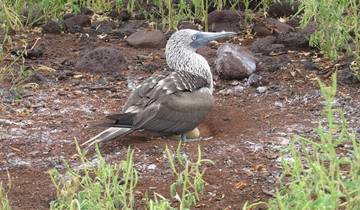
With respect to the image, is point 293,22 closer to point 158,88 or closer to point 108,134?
point 158,88

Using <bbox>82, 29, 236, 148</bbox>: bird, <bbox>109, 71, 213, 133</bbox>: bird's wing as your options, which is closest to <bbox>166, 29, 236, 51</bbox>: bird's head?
<bbox>82, 29, 236, 148</bbox>: bird

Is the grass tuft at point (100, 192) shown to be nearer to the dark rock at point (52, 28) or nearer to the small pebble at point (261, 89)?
the small pebble at point (261, 89)

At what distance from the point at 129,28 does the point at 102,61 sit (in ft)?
4.61

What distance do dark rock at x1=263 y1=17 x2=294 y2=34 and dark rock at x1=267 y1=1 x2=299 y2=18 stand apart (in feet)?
1.42

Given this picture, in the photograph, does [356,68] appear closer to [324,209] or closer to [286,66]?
[286,66]

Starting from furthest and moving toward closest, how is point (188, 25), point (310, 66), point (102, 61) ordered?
point (188, 25) < point (102, 61) < point (310, 66)

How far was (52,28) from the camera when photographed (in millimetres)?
9828

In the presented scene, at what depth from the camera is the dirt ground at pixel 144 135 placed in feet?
19.1

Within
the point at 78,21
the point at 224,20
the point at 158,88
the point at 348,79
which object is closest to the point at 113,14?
the point at 78,21

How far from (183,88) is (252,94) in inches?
43.2

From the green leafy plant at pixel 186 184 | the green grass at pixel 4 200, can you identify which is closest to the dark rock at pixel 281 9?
the green leafy plant at pixel 186 184

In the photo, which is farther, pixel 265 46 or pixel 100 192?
pixel 265 46

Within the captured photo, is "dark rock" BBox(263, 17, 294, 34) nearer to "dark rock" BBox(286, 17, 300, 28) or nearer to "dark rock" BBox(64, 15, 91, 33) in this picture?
"dark rock" BBox(286, 17, 300, 28)

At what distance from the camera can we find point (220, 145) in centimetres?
654
